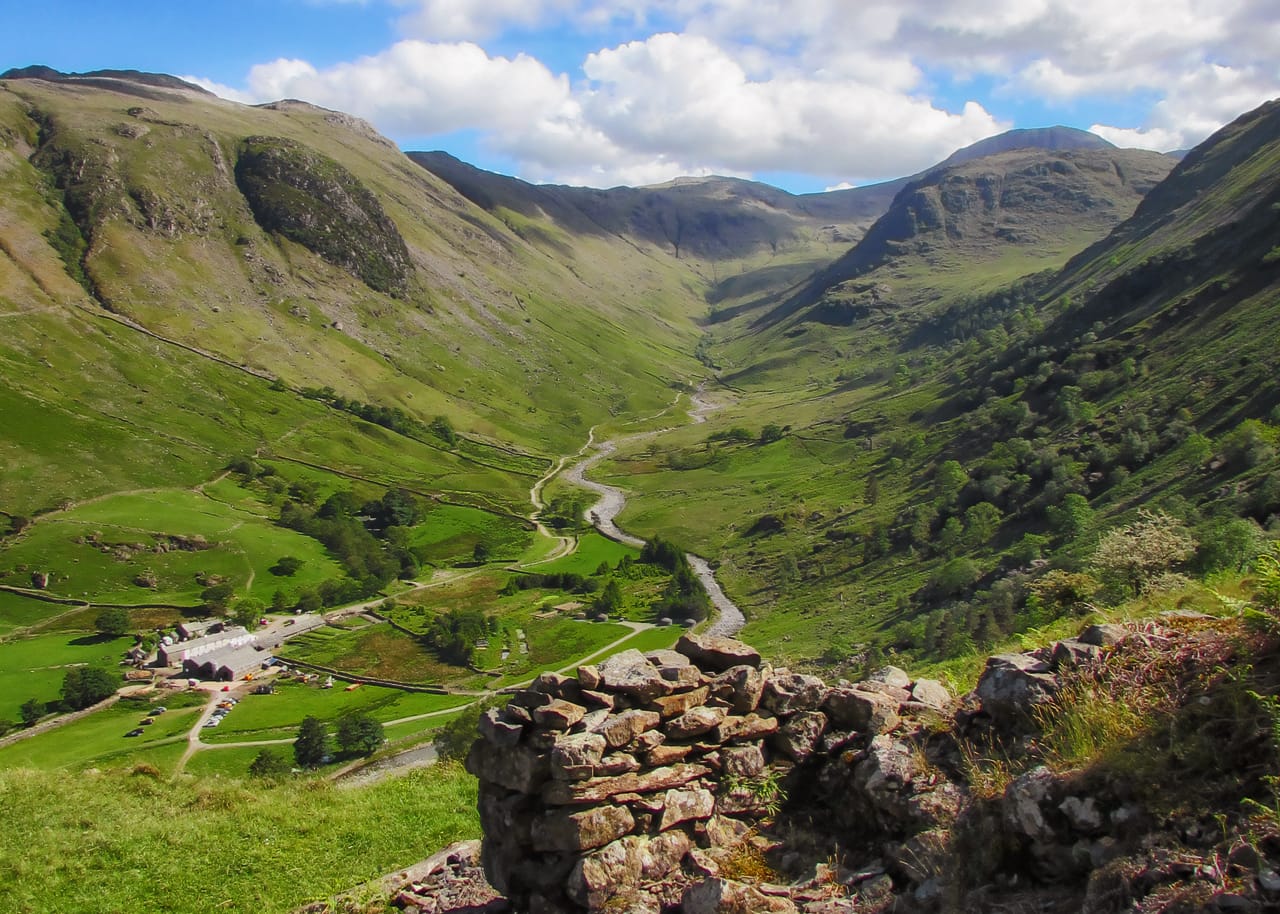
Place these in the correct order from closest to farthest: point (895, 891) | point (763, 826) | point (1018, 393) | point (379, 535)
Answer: point (895, 891), point (763, 826), point (1018, 393), point (379, 535)

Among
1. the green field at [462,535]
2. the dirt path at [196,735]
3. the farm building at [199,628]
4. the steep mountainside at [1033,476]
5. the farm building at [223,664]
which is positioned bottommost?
the dirt path at [196,735]

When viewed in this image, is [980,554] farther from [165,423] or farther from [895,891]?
[165,423]

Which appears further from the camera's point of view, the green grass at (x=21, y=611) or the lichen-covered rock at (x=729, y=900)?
the green grass at (x=21, y=611)

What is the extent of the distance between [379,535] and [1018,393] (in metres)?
141

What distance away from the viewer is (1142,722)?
1085cm

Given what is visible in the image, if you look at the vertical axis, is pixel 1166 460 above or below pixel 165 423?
below

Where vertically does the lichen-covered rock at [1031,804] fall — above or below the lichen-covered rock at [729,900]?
above

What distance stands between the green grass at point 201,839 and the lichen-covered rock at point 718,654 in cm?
988

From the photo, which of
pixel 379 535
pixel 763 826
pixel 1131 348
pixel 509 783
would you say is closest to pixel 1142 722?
pixel 763 826

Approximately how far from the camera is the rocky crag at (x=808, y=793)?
10477 mm

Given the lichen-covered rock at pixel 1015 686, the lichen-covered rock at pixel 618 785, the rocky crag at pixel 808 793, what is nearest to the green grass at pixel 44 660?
the rocky crag at pixel 808 793

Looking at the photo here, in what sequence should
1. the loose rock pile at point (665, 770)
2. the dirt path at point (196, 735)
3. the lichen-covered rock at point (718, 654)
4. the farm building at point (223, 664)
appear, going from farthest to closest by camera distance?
the farm building at point (223, 664) → the dirt path at point (196, 735) → the lichen-covered rock at point (718, 654) → the loose rock pile at point (665, 770)

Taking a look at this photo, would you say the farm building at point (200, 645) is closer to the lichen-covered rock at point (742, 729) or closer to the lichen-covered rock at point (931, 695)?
the lichen-covered rock at point (742, 729)

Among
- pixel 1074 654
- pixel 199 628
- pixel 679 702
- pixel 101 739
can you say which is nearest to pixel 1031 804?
pixel 1074 654
